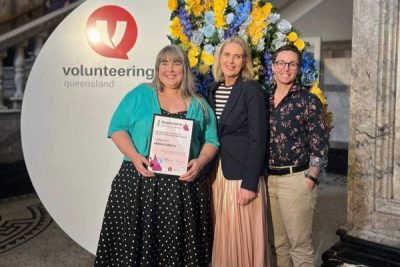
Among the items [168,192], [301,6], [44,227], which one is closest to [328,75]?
[301,6]

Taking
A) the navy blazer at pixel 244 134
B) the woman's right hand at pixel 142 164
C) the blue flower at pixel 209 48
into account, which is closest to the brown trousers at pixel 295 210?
the navy blazer at pixel 244 134

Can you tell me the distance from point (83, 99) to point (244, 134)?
1000mm

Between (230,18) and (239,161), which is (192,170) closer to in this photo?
(239,161)

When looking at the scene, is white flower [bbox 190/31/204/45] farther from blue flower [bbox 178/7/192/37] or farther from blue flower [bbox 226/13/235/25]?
blue flower [bbox 226/13/235/25]

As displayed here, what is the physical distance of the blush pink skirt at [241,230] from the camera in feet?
6.30

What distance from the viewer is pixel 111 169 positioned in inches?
97.7

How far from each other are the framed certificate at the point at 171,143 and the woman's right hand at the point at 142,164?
0.13ft

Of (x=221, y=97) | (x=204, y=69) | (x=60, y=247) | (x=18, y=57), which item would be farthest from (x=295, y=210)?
(x=18, y=57)

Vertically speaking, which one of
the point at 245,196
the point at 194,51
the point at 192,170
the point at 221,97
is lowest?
the point at 245,196

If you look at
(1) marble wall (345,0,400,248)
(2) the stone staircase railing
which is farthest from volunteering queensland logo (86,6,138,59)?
(2) the stone staircase railing

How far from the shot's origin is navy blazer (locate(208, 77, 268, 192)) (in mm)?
1837

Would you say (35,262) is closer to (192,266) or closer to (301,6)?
(192,266)

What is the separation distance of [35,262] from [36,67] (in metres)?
1.27

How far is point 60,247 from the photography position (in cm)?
309
